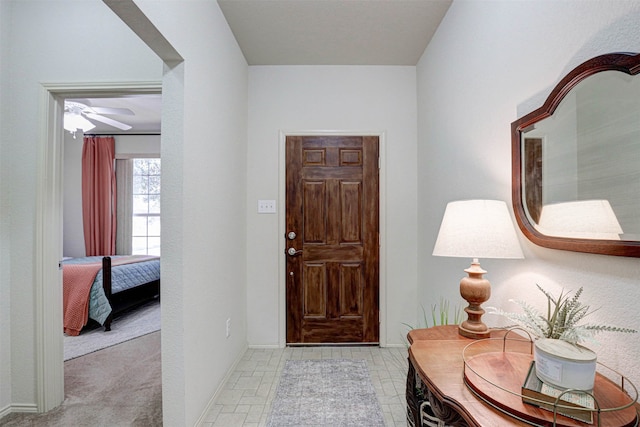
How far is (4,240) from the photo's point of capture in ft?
6.27

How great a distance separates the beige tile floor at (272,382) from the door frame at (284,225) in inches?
8.3

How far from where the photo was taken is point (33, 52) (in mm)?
1956

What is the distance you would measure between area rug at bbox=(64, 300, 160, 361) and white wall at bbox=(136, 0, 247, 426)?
143 cm

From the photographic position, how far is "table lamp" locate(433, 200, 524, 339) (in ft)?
4.04

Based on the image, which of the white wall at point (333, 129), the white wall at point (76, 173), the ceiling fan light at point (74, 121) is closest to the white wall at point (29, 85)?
the white wall at point (333, 129)

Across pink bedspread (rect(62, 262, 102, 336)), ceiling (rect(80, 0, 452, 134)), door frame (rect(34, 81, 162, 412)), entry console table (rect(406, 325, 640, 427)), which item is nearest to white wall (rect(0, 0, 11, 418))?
door frame (rect(34, 81, 162, 412))

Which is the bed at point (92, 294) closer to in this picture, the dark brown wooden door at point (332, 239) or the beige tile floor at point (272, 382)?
the beige tile floor at point (272, 382)

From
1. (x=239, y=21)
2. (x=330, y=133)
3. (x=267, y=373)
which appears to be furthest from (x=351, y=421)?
(x=239, y=21)

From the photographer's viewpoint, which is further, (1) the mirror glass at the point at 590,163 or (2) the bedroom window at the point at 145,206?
(2) the bedroom window at the point at 145,206

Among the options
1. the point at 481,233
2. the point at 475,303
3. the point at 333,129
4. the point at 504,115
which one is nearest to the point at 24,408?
the point at 475,303

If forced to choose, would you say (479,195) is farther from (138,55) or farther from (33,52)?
(33,52)

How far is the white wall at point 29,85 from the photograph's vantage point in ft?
6.33

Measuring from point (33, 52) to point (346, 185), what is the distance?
7.70 ft

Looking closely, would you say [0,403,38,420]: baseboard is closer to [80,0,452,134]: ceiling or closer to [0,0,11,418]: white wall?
[0,0,11,418]: white wall
